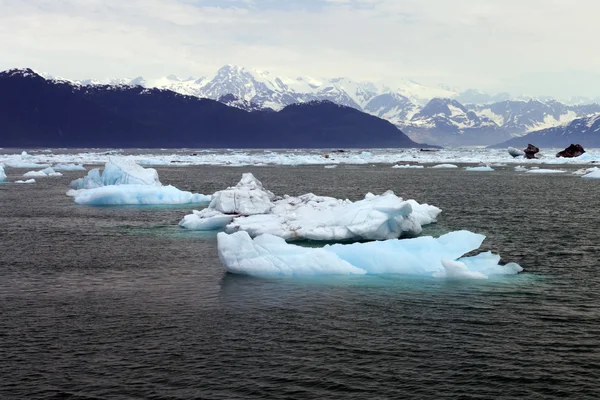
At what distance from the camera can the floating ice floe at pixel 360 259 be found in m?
21.0

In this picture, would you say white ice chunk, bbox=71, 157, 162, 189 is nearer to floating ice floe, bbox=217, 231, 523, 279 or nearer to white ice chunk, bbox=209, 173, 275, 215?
white ice chunk, bbox=209, 173, 275, 215

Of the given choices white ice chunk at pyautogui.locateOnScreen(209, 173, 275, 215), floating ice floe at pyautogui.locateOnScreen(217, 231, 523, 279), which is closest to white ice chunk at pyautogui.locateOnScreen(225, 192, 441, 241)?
white ice chunk at pyautogui.locateOnScreen(209, 173, 275, 215)

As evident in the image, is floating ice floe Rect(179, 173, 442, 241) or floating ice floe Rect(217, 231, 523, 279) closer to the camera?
floating ice floe Rect(217, 231, 523, 279)

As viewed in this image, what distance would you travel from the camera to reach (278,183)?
6638 centimetres

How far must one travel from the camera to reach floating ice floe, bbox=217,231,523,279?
20984 mm

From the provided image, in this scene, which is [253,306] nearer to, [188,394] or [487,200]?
[188,394]

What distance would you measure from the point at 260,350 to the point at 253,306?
3474mm

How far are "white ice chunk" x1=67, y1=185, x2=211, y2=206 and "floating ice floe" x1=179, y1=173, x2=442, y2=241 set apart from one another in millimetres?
10167

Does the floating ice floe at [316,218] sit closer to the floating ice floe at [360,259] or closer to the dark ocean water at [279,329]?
the dark ocean water at [279,329]

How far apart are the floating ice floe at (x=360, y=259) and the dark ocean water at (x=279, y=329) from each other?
649 millimetres

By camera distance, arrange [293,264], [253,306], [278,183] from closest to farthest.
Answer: [253,306] → [293,264] → [278,183]

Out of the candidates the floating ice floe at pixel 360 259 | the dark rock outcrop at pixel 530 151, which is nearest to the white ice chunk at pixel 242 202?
the floating ice floe at pixel 360 259

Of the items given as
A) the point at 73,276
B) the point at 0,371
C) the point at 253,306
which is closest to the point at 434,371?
the point at 253,306

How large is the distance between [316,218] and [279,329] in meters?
13.9
